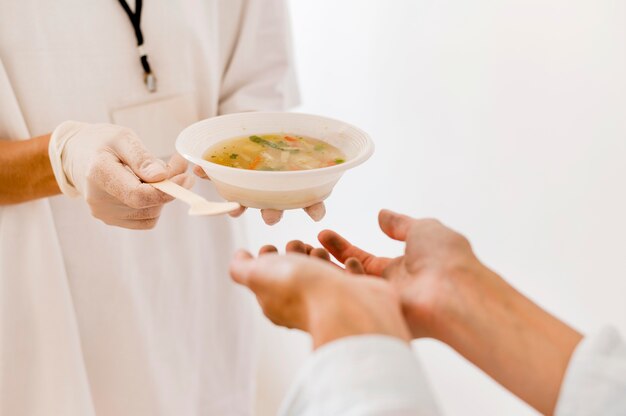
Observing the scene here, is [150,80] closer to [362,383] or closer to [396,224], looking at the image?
[396,224]

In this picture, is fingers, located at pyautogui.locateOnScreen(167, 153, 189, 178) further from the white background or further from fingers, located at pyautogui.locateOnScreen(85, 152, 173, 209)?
the white background

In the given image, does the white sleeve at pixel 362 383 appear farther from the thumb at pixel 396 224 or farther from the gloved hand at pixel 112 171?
the gloved hand at pixel 112 171

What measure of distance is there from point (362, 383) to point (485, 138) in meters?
1.71

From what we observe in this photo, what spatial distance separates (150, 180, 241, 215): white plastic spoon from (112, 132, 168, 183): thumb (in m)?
0.02

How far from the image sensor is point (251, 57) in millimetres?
1398

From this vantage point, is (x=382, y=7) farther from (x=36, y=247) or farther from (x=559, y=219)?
(x=36, y=247)

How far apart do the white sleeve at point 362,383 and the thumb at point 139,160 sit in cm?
47

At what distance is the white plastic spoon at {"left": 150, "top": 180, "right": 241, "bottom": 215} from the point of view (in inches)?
30.6

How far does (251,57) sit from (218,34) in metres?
0.10

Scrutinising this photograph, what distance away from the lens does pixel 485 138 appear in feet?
6.69

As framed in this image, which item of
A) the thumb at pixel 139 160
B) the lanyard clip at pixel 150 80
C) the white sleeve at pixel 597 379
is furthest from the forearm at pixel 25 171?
the white sleeve at pixel 597 379

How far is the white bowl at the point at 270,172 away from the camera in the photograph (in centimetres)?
80

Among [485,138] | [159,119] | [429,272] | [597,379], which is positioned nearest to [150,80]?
[159,119]

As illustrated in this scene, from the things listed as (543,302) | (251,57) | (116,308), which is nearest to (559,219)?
(543,302)
